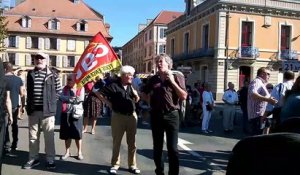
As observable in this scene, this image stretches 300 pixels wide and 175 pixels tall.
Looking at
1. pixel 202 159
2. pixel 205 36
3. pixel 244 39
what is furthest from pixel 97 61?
pixel 205 36

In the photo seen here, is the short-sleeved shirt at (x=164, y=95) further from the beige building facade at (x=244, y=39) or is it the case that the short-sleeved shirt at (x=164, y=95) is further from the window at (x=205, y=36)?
the window at (x=205, y=36)

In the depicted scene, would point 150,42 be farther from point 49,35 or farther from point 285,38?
point 285,38

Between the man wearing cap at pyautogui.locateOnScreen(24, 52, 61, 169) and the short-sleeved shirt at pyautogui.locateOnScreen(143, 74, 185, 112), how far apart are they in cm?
177

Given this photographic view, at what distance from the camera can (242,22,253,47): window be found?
41.0 meters

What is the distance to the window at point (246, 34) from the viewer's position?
135 ft

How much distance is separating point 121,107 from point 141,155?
7.19ft

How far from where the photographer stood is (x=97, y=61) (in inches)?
303

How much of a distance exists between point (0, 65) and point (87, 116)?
10432mm

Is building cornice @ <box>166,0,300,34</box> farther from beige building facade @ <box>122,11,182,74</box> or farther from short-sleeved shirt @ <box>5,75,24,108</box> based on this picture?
beige building facade @ <box>122,11,182,74</box>

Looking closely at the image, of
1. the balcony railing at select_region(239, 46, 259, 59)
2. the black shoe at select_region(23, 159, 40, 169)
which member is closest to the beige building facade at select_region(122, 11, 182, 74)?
the balcony railing at select_region(239, 46, 259, 59)

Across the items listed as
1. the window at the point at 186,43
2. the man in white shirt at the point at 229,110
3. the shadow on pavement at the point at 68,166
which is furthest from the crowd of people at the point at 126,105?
the window at the point at 186,43

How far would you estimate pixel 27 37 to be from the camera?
6775 centimetres

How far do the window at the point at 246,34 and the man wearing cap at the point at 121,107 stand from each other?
3560cm

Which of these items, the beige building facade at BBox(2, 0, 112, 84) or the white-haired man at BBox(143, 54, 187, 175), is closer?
the white-haired man at BBox(143, 54, 187, 175)
